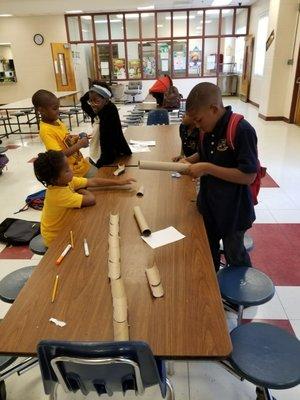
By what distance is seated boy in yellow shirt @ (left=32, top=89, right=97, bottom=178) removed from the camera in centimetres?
241

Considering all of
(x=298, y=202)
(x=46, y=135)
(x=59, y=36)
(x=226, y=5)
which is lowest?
(x=298, y=202)

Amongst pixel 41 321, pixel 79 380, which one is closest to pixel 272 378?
pixel 79 380

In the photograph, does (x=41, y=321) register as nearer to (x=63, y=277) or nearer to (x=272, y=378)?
(x=63, y=277)

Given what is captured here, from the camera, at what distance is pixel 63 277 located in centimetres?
125

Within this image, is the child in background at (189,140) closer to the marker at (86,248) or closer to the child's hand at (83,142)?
the child's hand at (83,142)

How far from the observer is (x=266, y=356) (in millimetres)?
1195

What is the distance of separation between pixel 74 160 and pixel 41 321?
6.10ft

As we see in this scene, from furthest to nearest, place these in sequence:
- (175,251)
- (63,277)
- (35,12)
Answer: (35,12) → (175,251) → (63,277)

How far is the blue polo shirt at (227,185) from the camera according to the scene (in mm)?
1409

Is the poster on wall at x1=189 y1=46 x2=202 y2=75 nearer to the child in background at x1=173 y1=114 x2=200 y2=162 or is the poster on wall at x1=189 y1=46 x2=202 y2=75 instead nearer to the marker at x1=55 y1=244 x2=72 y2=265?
the child in background at x1=173 y1=114 x2=200 y2=162

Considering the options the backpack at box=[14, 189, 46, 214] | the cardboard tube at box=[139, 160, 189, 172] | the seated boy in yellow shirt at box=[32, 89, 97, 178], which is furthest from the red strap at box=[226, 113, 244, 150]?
the backpack at box=[14, 189, 46, 214]

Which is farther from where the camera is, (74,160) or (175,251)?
(74,160)

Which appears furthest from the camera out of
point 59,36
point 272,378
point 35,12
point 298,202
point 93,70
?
point 93,70

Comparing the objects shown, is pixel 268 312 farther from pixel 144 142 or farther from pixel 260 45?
pixel 260 45
